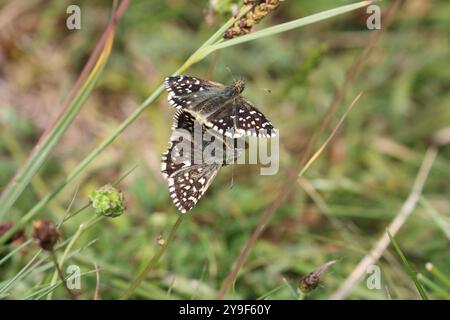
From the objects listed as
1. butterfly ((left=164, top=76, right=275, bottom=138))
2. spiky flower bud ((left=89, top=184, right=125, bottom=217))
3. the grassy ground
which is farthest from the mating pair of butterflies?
the grassy ground

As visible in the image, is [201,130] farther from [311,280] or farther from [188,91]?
[311,280]

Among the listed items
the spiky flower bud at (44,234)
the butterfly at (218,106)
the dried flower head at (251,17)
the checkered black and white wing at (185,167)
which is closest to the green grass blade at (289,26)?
the dried flower head at (251,17)

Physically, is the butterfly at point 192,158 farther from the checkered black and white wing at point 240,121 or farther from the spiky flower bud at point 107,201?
the spiky flower bud at point 107,201

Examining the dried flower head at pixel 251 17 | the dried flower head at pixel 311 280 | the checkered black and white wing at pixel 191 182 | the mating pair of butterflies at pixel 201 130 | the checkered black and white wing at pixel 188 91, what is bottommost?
the dried flower head at pixel 311 280

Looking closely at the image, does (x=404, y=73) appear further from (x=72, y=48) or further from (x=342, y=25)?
(x=72, y=48)

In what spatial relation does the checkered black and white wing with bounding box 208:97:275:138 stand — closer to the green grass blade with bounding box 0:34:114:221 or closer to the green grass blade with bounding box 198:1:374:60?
the green grass blade with bounding box 198:1:374:60

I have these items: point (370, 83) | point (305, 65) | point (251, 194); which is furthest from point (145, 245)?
point (370, 83)

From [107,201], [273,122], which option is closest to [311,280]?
[107,201]
